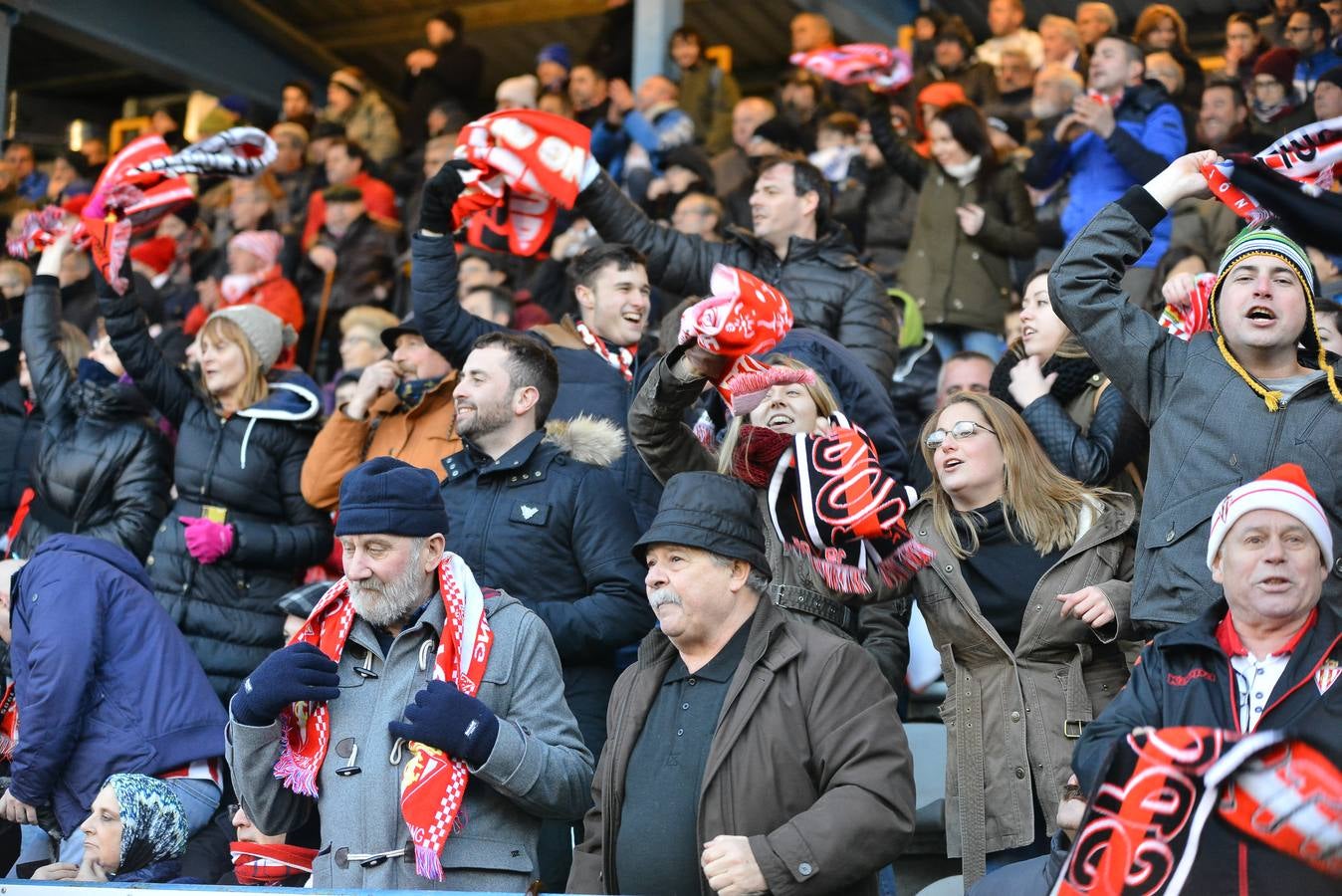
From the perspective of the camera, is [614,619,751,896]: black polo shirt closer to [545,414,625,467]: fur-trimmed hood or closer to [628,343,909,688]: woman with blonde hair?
[628,343,909,688]: woman with blonde hair

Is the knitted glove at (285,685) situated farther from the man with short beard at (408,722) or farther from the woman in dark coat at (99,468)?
the woman in dark coat at (99,468)

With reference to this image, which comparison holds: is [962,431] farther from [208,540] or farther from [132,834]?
[208,540]

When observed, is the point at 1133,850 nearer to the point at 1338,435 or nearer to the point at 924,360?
the point at 1338,435

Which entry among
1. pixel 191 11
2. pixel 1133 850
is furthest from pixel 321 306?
pixel 1133 850

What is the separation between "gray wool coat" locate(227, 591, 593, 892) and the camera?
3791 millimetres

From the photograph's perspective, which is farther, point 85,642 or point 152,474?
point 152,474

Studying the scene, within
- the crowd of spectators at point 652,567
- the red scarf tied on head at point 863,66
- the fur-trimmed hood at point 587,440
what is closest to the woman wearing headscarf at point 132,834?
the crowd of spectators at point 652,567

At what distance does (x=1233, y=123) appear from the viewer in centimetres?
856

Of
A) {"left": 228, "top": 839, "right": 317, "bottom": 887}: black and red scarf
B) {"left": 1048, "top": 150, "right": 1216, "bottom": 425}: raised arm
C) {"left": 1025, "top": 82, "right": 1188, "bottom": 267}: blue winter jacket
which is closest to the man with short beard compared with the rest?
{"left": 228, "top": 839, "right": 317, "bottom": 887}: black and red scarf

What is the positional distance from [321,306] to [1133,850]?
317 inches

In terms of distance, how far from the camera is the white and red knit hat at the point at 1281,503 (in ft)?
11.4

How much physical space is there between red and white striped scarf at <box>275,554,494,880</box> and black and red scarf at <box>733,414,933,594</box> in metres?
0.86

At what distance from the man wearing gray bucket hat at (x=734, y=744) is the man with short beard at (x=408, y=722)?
20cm

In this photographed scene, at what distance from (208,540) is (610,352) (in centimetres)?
161
